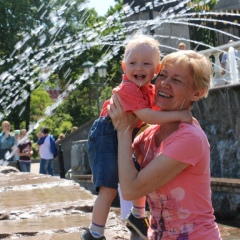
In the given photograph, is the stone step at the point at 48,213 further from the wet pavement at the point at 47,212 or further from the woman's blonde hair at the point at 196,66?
the woman's blonde hair at the point at 196,66

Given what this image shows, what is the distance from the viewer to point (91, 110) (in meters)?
36.7

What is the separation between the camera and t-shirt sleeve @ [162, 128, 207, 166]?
233cm

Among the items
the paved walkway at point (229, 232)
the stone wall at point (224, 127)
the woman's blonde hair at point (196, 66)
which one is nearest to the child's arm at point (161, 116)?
the woman's blonde hair at point (196, 66)

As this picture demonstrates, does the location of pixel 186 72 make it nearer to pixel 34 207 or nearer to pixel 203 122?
pixel 34 207

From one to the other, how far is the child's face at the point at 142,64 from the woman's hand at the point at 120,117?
4.7 inches

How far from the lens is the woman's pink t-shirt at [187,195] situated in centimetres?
233

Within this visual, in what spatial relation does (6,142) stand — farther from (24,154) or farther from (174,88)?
(174,88)

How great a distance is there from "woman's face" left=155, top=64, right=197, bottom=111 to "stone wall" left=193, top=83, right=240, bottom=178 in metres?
6.21

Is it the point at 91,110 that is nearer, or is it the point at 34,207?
the point at 34,207

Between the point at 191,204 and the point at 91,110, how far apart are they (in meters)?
34.4

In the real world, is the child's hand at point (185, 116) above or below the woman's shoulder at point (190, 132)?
above

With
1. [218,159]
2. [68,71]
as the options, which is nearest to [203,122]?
[218,159]

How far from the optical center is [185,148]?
233 cm

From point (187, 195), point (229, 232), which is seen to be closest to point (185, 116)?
point (187, 195)
